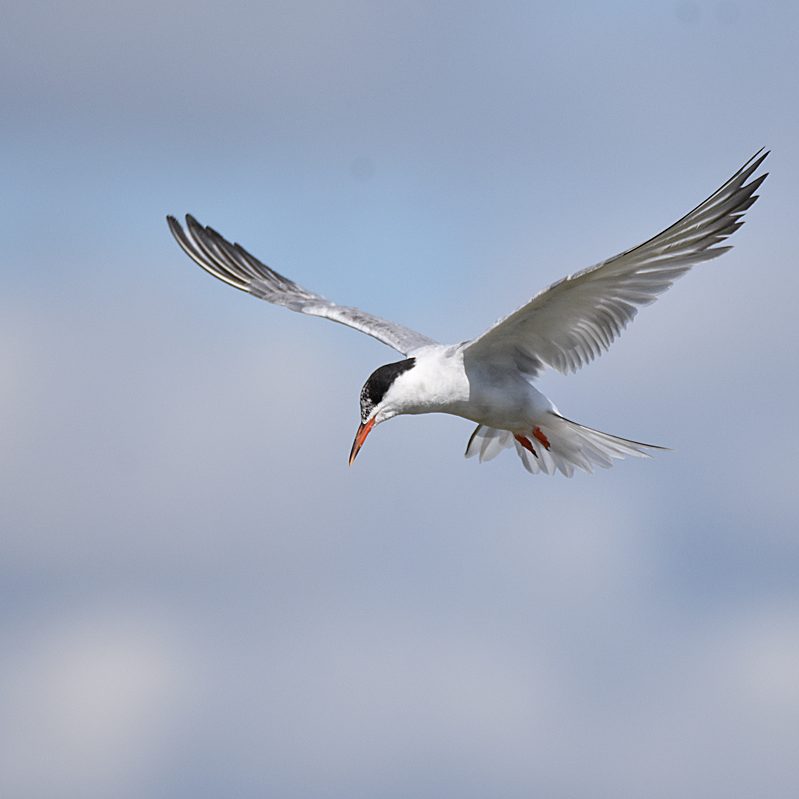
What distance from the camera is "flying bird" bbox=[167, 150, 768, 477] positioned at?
8.07 m

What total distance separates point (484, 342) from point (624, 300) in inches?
38.1

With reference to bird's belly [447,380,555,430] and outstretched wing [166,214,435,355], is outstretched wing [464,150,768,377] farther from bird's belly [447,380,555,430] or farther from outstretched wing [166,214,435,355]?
outstretched wing [166,214,435,355]

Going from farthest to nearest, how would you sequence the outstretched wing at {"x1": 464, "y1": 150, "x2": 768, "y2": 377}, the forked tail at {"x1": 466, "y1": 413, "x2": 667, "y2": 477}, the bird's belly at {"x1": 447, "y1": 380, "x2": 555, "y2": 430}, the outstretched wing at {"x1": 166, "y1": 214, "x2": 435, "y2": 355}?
the outstretched wing at {"x1": 166, "y1": 214, "x2": 435, "y2": 355}
the forked tail at {"x1": 466, "y1": 413, "x2": 667, "y2": 477}
the bird's belly at {"x1": 447, "y1": 380, "x2": 555, "y2": 430}
the outstretched wing at {"x1": 464, "y1": 150, "x2": 768, "y2": 377}

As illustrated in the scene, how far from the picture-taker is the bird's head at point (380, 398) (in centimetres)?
916

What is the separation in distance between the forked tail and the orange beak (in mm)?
1270

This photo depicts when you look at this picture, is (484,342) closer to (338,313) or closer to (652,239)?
(652,239)

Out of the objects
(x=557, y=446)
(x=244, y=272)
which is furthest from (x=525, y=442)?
(x=244, y=272)

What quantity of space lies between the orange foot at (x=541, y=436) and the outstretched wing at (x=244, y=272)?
6.95 feet

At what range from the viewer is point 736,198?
795 cm

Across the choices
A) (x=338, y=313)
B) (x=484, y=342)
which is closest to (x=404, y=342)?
(x=338, y=313)

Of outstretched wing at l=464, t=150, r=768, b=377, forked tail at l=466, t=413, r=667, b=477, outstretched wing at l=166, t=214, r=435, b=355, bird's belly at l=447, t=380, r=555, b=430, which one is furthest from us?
outstretched wing at l=166, t=214, r=435, b=355

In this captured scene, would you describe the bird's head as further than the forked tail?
No

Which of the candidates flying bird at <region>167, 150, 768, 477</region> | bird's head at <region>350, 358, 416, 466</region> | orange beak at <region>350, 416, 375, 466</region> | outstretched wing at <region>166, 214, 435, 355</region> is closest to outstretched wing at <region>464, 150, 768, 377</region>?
flying bird at <region>167, 150, 768, 477</region>

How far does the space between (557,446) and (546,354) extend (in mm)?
1091
